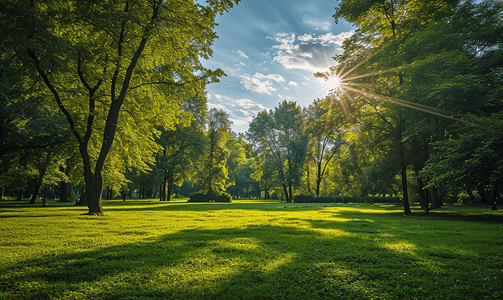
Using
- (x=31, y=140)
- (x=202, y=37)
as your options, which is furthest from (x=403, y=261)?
(x=31, y=140)

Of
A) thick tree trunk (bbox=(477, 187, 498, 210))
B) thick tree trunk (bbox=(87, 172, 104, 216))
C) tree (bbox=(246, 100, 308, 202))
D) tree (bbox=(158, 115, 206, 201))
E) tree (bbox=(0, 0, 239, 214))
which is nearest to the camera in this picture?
tree (bbox=(0, 0, 239, 214))

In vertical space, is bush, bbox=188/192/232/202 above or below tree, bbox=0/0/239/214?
below

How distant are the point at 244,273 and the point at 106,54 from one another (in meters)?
14.0

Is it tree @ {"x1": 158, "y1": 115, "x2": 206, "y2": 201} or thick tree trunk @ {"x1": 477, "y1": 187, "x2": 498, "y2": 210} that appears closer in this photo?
thick tree trunk @ {"x1": 477, "y1": 187, "x2": 498, "y2": 210}

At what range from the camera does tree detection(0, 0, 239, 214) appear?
32.8 ft

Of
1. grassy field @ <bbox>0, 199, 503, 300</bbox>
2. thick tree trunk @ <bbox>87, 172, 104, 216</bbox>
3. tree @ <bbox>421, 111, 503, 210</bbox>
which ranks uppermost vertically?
tree @ <bbox>421, 111, 503, 210</bbox>

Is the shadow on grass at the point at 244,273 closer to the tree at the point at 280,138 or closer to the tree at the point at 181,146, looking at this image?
the tree at the point at 181,146

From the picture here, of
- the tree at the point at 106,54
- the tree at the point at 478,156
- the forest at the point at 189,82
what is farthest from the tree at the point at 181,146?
the tree at the point at 478,156

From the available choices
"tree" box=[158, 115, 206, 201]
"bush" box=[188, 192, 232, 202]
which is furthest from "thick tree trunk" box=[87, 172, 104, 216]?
"bush" box=[188, 192, 232, 202]

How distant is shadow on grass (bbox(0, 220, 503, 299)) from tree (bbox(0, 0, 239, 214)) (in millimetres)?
9579

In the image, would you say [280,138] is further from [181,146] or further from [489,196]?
[489,196]

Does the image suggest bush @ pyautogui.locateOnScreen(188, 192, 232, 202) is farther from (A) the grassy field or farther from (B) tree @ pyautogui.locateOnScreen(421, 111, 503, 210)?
(A) the grassy field

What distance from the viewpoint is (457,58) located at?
13344mm

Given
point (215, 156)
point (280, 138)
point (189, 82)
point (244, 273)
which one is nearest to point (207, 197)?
point (215, 156)
